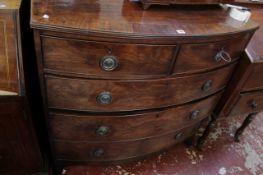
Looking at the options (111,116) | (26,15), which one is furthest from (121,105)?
(26,15)

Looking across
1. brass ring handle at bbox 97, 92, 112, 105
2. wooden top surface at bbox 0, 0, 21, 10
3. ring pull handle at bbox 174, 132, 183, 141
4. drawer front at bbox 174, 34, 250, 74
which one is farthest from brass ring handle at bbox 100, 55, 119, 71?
ring pull handle at bbox 174, 132, 183, 141

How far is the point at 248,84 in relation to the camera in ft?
4.00

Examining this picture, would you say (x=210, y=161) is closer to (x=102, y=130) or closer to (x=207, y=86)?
(x=207, y=86)

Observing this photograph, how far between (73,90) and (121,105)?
211mm

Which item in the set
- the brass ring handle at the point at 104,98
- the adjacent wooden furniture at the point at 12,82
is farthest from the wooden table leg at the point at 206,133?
the adjacent wooden furniture at the point at 12,82

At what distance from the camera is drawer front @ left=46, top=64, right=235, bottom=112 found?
90 centimetres

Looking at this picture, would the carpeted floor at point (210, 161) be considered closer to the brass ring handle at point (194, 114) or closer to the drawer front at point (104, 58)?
the brass ring handle at point (194, 114)

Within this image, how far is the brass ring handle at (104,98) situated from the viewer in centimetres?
94

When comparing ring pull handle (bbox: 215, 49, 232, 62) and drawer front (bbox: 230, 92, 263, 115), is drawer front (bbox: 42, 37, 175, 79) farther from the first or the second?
drawer front (bbox: 230, 92, 263, 115)

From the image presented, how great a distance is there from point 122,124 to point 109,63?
1.16 feet

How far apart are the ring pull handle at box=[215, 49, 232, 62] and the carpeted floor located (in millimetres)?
808

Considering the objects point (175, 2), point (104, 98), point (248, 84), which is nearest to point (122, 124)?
point (104, 98)

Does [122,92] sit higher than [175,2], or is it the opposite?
[175,2]

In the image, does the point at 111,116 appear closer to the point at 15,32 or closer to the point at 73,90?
the point at 73,90
